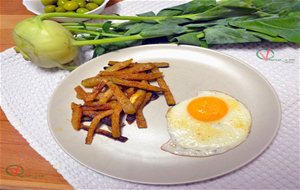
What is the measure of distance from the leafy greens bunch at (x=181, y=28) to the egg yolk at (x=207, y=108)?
257 mm

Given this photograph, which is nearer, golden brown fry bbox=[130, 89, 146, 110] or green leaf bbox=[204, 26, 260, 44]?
golden brown fry bbox=[130, 89, 146, 110]

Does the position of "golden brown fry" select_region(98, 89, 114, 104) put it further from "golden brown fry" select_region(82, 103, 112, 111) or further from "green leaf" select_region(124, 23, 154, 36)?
"green leaf" select_region(124, 23, 154, 36)

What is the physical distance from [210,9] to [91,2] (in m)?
0.46

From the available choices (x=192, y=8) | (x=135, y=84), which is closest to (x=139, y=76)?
(x=135, y=84)

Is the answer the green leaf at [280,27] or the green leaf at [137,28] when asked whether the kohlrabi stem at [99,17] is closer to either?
the green leaf at [137,28]

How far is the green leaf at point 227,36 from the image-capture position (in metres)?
1.13

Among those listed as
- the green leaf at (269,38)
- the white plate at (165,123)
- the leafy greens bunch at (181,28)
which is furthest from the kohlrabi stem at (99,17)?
the green leaf at (269,38)

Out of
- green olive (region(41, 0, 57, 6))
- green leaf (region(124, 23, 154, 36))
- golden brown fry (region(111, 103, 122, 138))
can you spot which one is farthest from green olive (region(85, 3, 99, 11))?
golden brown fry (region(111, 103, 122, 138))

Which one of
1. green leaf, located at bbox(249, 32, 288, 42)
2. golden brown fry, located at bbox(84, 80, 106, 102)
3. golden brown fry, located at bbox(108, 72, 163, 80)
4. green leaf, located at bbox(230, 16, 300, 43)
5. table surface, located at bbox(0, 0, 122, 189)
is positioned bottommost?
table surface, located at bbox(0, 0, 122, 189)

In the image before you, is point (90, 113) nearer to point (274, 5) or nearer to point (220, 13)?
point (220, 13)

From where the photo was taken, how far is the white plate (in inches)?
31.9

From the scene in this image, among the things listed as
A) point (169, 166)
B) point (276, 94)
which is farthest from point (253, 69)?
point (169, 166)

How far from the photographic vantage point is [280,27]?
1.12m

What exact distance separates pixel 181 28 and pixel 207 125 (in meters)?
0.38
